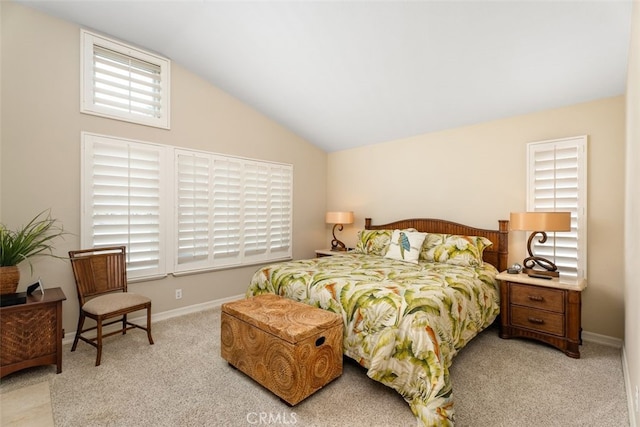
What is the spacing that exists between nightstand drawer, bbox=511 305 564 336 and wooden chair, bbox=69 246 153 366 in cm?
345

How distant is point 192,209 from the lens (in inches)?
146

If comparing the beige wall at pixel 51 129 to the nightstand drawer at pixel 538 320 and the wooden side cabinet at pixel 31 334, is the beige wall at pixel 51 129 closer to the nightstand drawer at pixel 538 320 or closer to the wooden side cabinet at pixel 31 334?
the wooden side cabinet at pixel 31 334

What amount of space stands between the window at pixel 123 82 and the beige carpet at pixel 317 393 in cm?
235

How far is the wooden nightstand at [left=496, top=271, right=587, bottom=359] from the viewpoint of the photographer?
8.52 ft

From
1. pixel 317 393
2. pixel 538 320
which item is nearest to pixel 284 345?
pixel 317 393

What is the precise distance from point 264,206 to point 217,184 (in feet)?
2.53

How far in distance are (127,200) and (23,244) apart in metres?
0.94

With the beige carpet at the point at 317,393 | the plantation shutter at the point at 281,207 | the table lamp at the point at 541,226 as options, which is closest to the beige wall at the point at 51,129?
the beige carpet at the point at 317,393

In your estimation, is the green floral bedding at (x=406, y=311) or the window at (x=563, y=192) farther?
the window at (x=563, y=192)

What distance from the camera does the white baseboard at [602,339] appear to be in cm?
279

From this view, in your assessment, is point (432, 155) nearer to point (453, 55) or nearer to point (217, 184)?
point (453, 55)

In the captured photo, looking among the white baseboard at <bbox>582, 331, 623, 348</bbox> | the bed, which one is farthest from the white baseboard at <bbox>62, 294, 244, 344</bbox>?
the white baseboard at <bbox>582, 331, 623, 348</bbox>

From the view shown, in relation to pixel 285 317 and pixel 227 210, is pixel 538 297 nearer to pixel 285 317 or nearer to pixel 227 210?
pixel 285 317

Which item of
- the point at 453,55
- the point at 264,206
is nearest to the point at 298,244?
the point at 264,206
